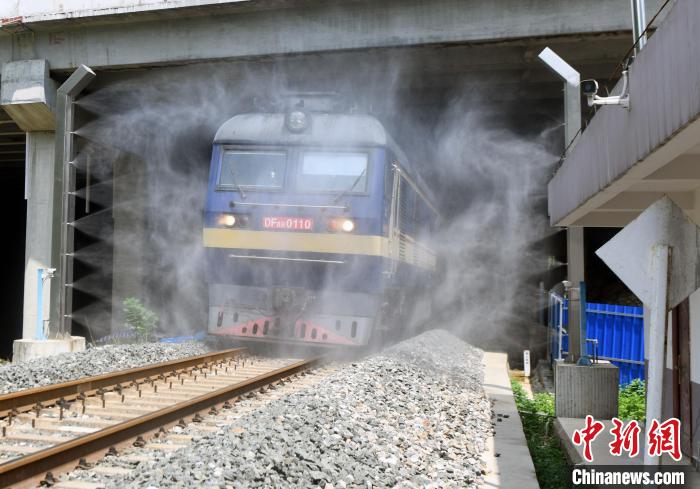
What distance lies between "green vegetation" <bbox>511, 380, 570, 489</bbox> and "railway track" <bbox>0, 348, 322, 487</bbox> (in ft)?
9.75

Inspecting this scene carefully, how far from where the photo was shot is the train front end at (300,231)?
376 inches

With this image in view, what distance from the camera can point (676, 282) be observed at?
3.25 meters

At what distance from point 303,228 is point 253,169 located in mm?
1318

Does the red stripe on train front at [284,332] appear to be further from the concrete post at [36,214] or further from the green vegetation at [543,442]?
the concrete post at [36,214]

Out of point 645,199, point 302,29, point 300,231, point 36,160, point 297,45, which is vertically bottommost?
point 300,231

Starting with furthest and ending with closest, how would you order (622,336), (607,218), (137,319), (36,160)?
(137,319)
(36,160)
(622,336)
(607,218)

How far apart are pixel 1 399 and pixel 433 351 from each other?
22.9ft

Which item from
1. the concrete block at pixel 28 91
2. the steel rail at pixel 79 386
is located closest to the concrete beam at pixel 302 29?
the concrete block at pixel 28 91

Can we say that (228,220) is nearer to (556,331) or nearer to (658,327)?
(556,331)

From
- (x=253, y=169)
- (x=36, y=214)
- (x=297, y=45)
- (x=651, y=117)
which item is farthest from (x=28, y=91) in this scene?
(x=651, y=117)

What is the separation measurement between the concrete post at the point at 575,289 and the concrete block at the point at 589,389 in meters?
0.66

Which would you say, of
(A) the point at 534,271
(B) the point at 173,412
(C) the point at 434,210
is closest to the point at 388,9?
(C) the point at 434,210

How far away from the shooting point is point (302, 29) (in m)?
12.4

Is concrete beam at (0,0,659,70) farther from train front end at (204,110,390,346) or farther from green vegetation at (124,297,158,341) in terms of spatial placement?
green vegetation at (124,297,158,341)
